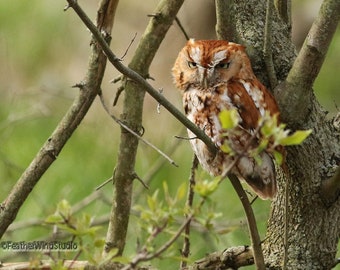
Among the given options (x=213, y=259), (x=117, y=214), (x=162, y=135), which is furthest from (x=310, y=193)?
(x=162, y=135)

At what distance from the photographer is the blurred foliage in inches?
178

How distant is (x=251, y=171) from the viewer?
10.1 feet

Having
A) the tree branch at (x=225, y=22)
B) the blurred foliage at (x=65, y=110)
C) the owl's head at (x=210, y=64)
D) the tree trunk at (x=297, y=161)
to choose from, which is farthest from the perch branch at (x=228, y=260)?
the tree branch at (x=225, y=22)

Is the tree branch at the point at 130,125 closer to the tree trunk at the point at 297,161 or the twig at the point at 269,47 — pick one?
the tree trunk at the point at 297,161

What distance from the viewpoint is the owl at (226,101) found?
2920mm

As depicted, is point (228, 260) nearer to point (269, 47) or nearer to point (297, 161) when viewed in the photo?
point (297, 161)

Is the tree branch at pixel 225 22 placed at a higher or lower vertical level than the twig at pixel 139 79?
higher

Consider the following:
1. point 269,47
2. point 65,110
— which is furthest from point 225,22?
point 65,110

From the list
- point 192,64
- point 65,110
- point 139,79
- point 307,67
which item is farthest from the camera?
point 65,110

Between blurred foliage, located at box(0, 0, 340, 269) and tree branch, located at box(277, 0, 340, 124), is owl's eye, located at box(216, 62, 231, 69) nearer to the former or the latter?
tree branch, located at box(277, 0, 340, 124)

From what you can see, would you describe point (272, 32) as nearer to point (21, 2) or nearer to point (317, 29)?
point (317, 29)

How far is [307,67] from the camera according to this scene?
8.89 ft

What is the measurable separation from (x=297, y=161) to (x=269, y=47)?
40cm

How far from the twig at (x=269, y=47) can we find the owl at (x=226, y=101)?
0.16 feet
